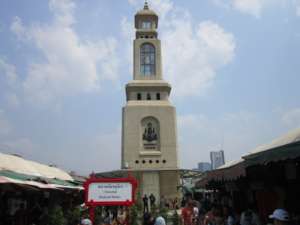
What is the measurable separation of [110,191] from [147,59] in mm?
28972

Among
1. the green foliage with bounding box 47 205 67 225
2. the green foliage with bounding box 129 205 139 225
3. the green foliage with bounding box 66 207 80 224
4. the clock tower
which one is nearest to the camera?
the green foliage with bounding box 47 205 67 225

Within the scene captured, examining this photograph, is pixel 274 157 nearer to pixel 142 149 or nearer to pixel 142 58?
pixel 142 149

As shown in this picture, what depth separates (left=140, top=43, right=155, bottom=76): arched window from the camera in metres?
35.1

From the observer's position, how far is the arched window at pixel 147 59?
35.1 m

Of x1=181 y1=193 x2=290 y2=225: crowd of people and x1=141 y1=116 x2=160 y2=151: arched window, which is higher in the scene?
x1=141 y1=116 x2=160 y2=151: arched window

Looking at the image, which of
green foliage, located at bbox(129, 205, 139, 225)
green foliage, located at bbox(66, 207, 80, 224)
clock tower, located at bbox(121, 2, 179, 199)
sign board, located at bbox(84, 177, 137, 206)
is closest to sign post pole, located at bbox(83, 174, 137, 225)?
sign board, located at bbox(84, 177, 137, 206)

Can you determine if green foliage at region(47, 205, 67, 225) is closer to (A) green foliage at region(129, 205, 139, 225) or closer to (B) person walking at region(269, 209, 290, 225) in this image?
(A) green foliage at region(129, 205, 139, 225)

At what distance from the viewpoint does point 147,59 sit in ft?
118

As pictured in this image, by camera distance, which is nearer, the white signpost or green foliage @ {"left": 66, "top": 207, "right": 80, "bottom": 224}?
the white signpost

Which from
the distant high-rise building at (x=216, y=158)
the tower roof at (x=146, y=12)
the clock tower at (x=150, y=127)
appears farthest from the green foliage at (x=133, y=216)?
the distant high-rise building at (x=216, y=158)

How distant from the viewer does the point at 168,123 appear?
3209cm

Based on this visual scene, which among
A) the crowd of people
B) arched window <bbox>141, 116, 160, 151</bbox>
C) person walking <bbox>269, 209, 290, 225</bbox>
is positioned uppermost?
arched window <bbox>141, 116, 160, 151</bbox>

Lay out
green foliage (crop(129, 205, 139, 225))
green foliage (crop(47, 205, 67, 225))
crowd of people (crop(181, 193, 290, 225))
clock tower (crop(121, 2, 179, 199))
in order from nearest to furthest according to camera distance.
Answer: crowd of people (crop(181, 193, 290, 225))
green foliage (crop(47, 205, 67, 225))
green foliage (crop(129, 205, 139, 225))
clock tower (crop(121, 2, 179, 199))

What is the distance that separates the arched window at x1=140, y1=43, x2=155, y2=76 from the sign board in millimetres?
27559
